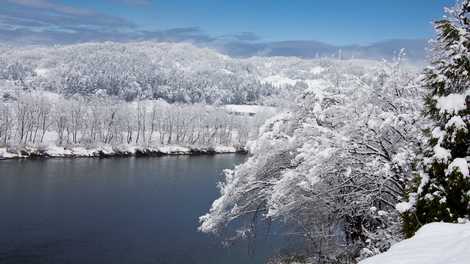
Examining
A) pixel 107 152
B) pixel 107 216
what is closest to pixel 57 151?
pixel 107 152

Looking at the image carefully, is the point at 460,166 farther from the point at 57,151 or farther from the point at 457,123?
the point at 57,151

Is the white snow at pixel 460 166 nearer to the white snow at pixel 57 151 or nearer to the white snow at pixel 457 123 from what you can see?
the white snow at pixel 457 123

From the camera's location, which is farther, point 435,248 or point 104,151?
point 104,151

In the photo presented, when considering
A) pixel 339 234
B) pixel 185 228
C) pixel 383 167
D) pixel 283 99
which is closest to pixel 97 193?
pixel 185 228

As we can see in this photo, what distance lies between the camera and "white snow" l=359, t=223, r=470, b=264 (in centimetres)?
486

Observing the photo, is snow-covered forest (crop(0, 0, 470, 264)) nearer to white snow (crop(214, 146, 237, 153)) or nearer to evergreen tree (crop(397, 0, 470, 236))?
evergreen tree (crop(397, 0, 470, 236))

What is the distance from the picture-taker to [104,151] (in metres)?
71.4

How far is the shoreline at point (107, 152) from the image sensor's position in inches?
2456

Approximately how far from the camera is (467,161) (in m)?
8.03

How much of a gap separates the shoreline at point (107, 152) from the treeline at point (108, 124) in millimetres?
2160

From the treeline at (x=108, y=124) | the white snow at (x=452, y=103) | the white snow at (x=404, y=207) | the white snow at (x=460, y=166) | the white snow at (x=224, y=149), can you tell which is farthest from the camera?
the white snow at (x=224, y=149)

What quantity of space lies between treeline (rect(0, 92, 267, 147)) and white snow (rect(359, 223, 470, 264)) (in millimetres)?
67964

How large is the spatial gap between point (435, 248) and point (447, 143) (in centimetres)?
340

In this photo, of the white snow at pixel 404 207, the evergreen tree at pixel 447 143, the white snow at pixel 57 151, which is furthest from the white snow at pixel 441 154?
the white snow at pixel 57 151
